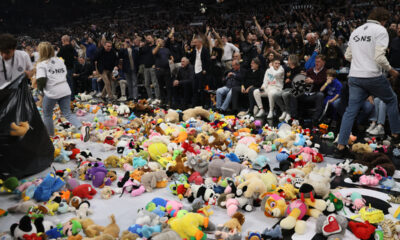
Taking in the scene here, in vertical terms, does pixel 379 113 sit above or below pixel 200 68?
below

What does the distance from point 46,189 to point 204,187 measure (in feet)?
4.41

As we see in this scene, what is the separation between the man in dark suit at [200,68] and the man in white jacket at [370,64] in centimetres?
347

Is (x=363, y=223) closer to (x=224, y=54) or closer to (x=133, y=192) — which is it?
(x=133, y=192)

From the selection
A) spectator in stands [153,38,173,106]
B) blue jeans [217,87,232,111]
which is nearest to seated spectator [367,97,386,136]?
blue jeans [217,87,232,111]

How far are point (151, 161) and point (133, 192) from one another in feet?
2.74

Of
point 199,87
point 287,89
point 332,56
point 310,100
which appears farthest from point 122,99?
point 332,56

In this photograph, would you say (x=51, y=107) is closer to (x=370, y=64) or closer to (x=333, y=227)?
(x=333, y=227)

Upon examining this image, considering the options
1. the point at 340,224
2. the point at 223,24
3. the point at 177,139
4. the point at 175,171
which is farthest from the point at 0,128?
the point at 223,24

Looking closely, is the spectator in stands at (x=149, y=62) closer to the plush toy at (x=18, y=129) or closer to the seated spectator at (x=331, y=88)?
the seated spectator at (x=331, y=88)

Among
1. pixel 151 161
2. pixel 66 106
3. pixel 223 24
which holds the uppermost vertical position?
pixel 223 24

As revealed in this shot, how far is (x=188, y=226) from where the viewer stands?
2219mm

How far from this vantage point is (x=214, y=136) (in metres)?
4.14

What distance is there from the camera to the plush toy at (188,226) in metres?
2.19

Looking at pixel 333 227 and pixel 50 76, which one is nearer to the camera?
pixel 333 227
